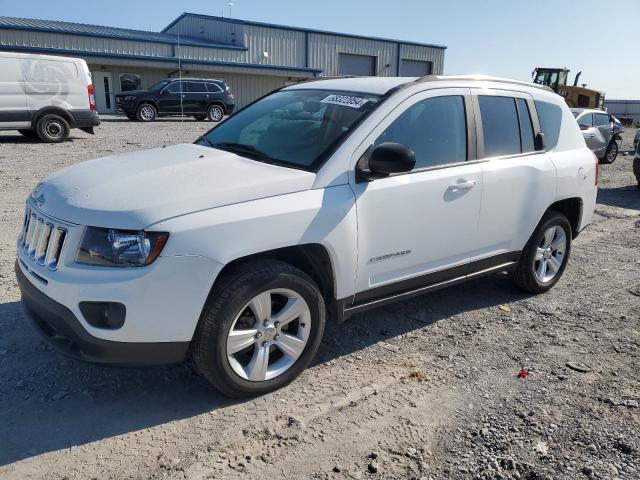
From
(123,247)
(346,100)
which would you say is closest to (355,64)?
(346,100)

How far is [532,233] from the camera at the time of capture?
15.5 ft

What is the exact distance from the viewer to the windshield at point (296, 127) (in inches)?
138

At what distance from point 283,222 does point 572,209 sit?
339cm

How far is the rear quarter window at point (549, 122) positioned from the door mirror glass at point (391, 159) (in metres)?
2.05

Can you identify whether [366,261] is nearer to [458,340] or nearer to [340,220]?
[340,220]

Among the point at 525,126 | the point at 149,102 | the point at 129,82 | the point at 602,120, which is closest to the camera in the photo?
the point at 525,126

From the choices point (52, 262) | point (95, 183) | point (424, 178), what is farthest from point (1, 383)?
point (424, 178)

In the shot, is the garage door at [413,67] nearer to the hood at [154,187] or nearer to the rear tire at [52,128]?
the rear tire at [52,128]

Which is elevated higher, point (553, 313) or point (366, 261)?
point (366, 261)

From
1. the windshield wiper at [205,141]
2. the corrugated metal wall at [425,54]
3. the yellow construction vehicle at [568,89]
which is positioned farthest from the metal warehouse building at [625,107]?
the windshield wiper at [205,141]

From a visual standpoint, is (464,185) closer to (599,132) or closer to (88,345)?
(88,345)

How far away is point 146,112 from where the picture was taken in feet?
74.4

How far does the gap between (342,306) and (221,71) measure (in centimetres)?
3315

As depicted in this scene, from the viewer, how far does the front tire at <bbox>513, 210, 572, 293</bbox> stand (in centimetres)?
479
